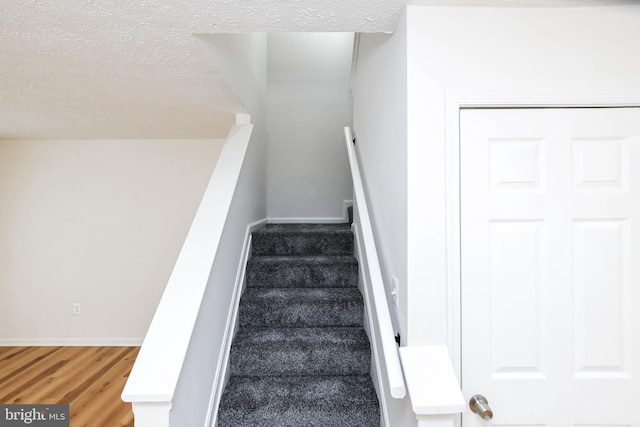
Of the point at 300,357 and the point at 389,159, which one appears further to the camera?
the point at 300,357

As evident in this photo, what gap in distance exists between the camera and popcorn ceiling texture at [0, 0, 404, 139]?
115cm

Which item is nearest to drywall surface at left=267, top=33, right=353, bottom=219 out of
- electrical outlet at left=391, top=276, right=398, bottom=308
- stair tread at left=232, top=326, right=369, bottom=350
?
stair tread at left=232, top=326, right=369, bottom=350

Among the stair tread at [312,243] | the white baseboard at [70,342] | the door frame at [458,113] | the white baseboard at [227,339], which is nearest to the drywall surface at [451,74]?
the door frame at [458,113]

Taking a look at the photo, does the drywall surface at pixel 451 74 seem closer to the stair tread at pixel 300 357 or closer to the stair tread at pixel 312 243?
the stair tread at pixel 300 357

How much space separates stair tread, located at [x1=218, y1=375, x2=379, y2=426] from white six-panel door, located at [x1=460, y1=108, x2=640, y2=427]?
1.85 ft

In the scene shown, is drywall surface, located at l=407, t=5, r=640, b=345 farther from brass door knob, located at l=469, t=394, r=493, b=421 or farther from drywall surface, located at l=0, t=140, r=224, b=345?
drywall surface, located at l=0, t=140, r=224, b=345

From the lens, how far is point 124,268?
129 inches

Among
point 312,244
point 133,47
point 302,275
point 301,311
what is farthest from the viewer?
point 312,244

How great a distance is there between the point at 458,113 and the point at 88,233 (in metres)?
3.61

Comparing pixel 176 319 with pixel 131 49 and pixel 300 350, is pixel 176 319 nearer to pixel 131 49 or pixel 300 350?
pixel 300 350

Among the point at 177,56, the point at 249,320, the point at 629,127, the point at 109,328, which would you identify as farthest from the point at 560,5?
the point at 109,328

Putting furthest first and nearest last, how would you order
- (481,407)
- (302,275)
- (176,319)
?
(302,275) → (176,319) → (481,407)

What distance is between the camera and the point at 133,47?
1.41 meters

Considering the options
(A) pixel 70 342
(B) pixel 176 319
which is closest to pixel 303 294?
(B) pixel 176 319
